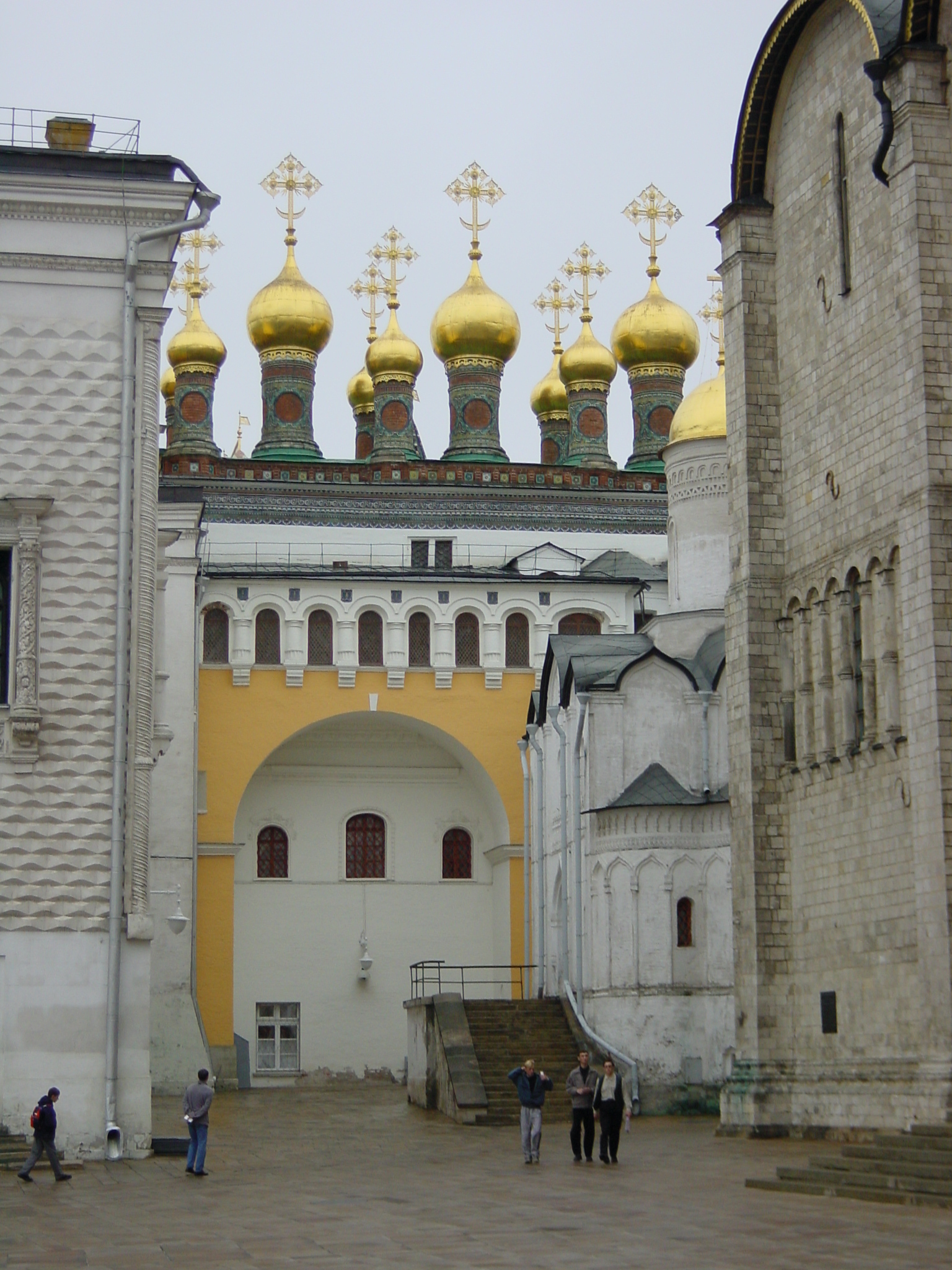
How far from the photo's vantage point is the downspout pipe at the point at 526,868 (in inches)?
1168

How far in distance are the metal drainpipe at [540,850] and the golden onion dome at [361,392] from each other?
58.7 ft

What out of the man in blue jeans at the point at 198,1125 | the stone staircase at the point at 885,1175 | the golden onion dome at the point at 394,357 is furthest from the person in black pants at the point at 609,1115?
the golden onion dome at the point at 394,357

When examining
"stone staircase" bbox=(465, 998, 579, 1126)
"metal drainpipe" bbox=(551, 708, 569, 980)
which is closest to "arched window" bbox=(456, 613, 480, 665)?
"metal drainpipe" bbox=(551, 708, 569, 980)

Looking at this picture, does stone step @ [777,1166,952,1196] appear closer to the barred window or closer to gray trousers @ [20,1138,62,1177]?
gray trousers @ [20,1138,62,1177]

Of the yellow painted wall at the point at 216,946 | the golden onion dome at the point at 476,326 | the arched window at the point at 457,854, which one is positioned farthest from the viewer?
the golden onion dome at the point at 476,326

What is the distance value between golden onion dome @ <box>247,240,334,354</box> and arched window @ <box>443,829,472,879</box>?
464 inches

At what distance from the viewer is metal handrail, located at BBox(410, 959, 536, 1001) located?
31141 millimetres

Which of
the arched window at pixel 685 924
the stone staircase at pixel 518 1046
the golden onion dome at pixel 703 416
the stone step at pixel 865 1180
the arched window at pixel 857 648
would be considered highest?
the golden onion dome at pixel 703 416

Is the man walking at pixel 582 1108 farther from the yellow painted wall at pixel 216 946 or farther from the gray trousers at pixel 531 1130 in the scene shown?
the yellow painted wall at pixel 216 946

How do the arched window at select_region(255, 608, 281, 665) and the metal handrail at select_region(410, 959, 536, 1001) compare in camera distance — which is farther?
the arched window at select_region(255, 608, 281, 665)

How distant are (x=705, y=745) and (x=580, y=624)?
7.14 metres

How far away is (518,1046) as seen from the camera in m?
24.4

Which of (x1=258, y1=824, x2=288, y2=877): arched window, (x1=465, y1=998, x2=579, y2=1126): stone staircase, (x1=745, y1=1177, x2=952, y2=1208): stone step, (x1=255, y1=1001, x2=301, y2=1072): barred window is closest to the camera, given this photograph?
(x1=745, y1=1177, x2=952, y2=1208): stone step

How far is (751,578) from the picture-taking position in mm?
19062
